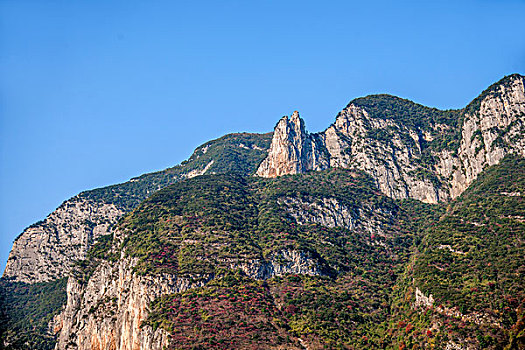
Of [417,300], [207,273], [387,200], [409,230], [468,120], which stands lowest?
[417,300]

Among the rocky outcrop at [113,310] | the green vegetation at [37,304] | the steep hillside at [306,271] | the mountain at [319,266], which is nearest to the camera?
the steep hillside at [306,271]

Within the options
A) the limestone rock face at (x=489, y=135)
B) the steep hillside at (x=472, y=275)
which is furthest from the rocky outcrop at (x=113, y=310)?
the limestone rock face at (x=489, y=135)

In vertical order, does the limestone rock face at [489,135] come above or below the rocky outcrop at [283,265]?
above

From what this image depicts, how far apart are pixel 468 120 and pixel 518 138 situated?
23819 mm

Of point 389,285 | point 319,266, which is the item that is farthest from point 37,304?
point 389,285

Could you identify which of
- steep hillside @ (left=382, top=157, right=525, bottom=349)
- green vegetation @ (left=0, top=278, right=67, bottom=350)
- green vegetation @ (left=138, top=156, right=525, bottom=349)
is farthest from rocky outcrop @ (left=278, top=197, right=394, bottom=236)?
green vegetation @ (left=0, top=278, right=67, bottom=350)

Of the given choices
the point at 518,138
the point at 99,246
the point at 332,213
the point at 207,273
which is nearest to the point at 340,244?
the point at 332,213

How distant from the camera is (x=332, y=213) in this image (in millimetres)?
180375

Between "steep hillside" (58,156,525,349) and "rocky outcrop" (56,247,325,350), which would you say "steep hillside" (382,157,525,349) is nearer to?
"steep hillside" (58,156,525,349)

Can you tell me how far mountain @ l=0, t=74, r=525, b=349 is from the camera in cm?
11769

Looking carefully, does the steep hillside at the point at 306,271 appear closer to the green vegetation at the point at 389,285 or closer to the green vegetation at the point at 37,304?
the green vegetation at the point at 389,285

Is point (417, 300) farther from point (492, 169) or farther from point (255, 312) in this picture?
point (492, 169)

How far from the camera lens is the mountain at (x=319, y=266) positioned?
11769 cm

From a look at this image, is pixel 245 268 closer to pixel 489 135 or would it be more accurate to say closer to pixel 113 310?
pixel 113 310
